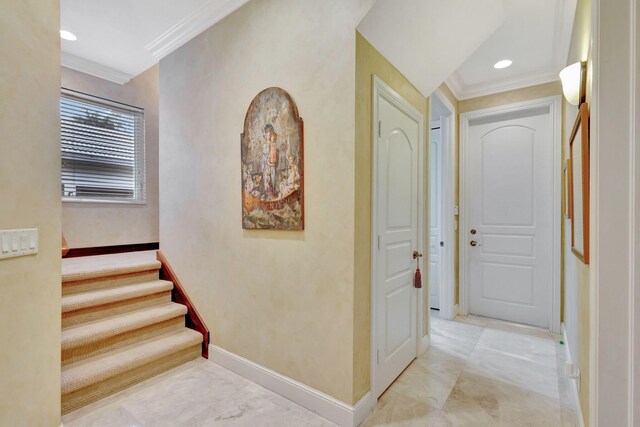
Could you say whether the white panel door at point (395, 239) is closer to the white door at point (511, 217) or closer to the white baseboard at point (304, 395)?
the white baseboard at point (304, 395)

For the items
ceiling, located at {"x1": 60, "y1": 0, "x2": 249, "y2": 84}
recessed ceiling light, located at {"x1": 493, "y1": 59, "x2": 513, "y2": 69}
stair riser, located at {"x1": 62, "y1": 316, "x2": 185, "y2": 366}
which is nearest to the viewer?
stair riser, located at {"x1": 62, "y1": 316, "x2": 185, "y2": 366}

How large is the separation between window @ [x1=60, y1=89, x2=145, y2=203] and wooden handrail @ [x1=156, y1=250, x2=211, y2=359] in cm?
157

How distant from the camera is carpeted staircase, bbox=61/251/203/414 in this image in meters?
2.02

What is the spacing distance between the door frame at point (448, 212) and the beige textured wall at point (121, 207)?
384 centimetres

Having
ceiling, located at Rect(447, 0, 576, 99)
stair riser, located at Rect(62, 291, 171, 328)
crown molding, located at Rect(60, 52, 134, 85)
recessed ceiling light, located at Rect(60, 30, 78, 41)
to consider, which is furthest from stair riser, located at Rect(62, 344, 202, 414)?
ceiling, located at Rect(447, 0, 576, 99)

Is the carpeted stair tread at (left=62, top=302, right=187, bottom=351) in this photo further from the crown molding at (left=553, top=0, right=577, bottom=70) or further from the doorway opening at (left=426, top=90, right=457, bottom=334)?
the crown molding at (left=553, top=0, right=577, bottom=70)

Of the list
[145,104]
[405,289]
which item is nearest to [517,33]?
[405,289]

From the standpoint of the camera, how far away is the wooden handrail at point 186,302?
2580 millimetres

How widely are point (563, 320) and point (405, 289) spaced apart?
2.05 meters

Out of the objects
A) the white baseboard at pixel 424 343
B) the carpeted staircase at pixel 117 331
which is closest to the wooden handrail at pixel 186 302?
the carpeted staircase at pixel 117 331

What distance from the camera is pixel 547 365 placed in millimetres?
2492

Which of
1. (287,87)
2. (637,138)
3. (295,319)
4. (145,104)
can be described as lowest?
(295,319)

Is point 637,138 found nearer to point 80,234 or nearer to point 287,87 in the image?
point 287,87

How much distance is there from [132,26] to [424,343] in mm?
3815
